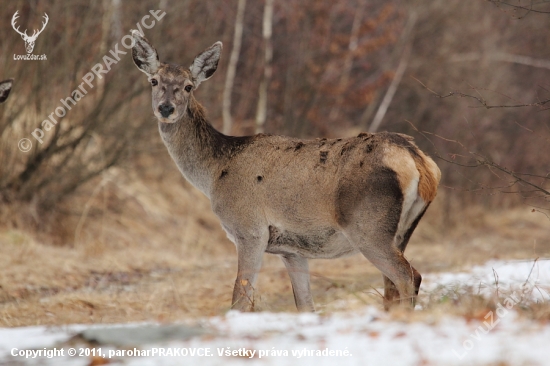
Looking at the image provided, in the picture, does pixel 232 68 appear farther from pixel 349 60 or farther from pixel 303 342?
pixel 303 342

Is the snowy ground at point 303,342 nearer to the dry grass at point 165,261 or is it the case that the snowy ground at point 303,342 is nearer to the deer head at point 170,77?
the dry grass at point 165,261

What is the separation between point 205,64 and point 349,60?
1205 centimetres

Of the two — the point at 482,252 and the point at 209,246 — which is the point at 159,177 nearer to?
the point at 209,246

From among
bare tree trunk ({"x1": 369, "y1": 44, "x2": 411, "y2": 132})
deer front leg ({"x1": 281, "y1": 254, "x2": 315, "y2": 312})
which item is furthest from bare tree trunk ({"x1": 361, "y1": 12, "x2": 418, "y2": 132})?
deer front leg ({"x1": 281, "y1": 254, "x2": 315, "y2": 312})

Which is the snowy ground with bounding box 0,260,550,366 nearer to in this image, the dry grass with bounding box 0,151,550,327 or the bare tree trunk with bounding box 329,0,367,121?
the dry grass with bounding box 0,151,550,327

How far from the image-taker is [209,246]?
16297 millimetres

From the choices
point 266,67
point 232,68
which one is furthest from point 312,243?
point 266,67

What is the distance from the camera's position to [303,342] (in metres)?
4.80

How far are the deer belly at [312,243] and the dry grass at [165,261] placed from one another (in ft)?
1.01

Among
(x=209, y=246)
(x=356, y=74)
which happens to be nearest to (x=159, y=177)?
(x=209, y=246)

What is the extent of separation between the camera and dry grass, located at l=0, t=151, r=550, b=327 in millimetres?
8578

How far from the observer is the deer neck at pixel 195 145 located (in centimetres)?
796

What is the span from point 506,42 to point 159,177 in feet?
47.1

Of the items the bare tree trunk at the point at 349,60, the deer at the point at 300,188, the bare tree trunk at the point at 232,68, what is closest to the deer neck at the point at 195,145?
the deer at the point at 300,188
